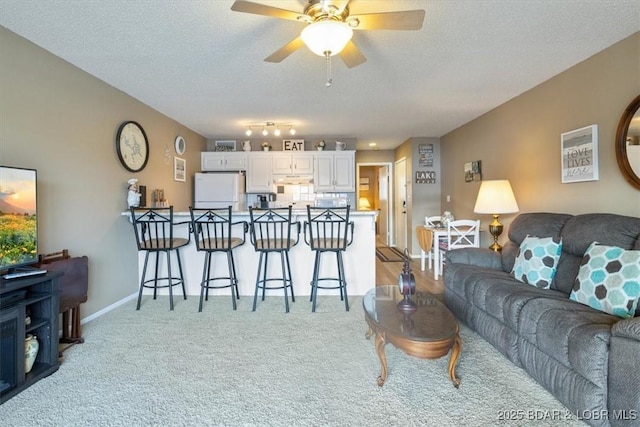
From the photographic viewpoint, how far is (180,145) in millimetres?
4895

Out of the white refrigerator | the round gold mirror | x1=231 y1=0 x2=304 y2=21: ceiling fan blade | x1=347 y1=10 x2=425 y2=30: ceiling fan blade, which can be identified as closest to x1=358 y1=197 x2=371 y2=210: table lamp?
the white refrigerator

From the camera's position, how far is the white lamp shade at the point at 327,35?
168 cm

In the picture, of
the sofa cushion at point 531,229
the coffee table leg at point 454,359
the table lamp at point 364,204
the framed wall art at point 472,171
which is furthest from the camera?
the table lamp at point 364,204

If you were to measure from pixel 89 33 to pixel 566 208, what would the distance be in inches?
170

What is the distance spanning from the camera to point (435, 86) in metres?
3.34

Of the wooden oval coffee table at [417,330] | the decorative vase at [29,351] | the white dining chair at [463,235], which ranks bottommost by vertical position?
the decorative vase at [29,351]

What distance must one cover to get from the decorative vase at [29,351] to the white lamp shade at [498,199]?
406 cm

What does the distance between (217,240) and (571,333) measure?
Result: 294cm

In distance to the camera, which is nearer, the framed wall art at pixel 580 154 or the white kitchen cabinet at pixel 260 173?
the framed wall art at pixel 580 154

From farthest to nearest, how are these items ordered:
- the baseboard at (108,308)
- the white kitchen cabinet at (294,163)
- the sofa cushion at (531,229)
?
the white kitchen cabinet at (294,163)
the baseboard at (108,308)
the sofa cushion at (531,229)

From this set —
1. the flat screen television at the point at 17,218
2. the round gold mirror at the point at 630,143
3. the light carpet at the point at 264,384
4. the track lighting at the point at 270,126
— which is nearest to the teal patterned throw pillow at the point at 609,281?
the light carpet at the point at 264,384

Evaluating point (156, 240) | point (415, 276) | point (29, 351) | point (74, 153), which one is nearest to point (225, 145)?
point (156, 240)

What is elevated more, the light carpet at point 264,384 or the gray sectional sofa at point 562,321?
the gray sectional sofa at point 562,321

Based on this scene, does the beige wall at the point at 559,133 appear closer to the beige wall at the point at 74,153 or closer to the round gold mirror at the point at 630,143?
the round gold mirror at the point at 630,143
